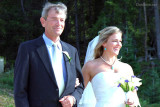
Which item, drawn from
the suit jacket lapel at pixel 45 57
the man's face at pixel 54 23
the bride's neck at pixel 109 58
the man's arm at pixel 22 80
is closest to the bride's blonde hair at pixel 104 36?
the bride's neck at pixel 109 58

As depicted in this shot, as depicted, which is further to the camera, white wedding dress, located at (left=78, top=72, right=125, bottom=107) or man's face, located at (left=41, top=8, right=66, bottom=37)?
white wedding dress, located at (left=78, top=72, right=125, bottom=107)

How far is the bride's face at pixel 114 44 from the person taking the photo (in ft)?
13.8

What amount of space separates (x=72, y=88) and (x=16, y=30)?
68.6 ft

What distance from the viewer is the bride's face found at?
4215mm

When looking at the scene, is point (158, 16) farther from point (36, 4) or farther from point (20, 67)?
point (20, 67)

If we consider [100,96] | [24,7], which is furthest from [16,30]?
[100,96]

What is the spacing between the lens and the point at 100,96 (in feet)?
14.3

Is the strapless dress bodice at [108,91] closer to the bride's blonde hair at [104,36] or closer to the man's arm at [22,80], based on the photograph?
the bride's blonde hair at [104,36]

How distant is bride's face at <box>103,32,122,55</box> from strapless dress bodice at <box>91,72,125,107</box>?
407 millimetres

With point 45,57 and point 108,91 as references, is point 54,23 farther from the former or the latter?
point 108,91

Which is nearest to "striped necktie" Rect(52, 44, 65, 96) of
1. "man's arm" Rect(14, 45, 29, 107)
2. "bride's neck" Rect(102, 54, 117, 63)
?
"man's arm" Rect(14, 45, 29, 107)

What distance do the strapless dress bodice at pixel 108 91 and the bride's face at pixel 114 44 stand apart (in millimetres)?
407

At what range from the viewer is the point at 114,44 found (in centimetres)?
422

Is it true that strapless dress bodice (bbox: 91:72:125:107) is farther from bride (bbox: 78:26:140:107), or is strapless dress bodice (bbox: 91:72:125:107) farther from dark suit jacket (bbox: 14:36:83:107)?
dark suit jacket (bbox: 14:36:83:107)
